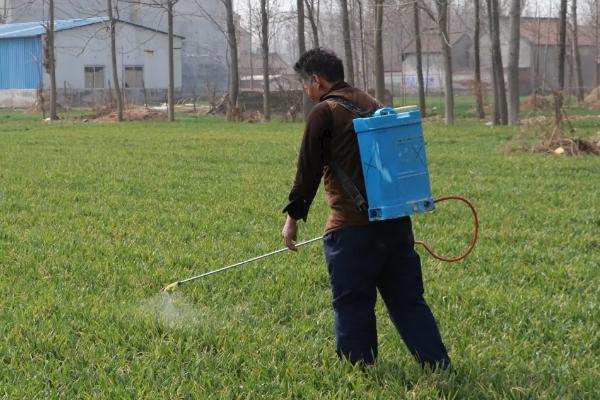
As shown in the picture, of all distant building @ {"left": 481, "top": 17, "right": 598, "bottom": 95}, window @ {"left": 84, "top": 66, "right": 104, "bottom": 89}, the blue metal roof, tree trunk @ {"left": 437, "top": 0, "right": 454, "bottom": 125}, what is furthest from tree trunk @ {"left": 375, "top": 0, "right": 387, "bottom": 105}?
distant building @ {"left": 481, "top": 17, "right": 598, "bottom": 95}

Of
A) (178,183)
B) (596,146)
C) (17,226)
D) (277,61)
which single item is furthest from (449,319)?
(277,61)

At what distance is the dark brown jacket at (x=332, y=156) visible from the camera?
13.0 feet

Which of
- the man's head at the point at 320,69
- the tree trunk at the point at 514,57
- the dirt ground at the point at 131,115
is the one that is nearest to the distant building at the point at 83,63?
the dirt ground at the point at 131,115

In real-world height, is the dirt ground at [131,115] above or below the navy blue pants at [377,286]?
above

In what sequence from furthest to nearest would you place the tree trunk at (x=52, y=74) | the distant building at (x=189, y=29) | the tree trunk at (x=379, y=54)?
the distant building at (x=189, y=29)
the tree trunk at (x=52, y=74)
the tree trunk at (x=379, y=54)

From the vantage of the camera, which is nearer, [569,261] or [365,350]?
[365,350]

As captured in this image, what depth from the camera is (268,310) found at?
5.34m

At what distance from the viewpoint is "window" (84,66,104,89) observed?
171 feet

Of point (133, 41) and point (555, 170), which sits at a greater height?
point (133, 41)

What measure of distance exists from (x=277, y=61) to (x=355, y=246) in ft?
310

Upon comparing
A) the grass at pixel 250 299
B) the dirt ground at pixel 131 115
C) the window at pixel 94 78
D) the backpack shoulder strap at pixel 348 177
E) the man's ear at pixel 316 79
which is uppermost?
the window at pixel 94 78

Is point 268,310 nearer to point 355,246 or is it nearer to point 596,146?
point 355,246

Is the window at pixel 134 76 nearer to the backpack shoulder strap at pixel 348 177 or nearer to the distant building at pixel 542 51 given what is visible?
the distant building at pixel 542 51

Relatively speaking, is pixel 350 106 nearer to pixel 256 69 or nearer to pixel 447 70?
pixel 447 70
